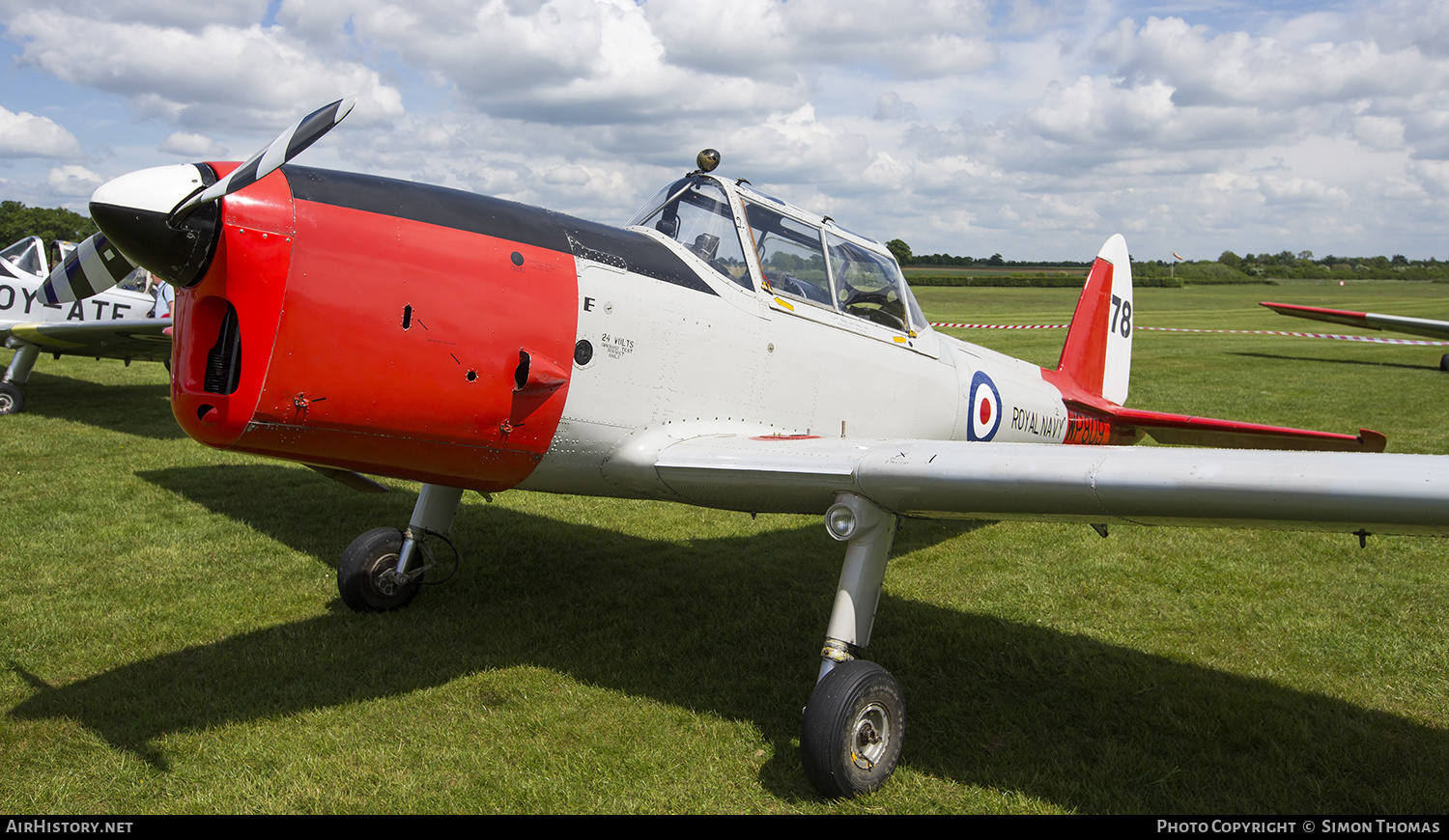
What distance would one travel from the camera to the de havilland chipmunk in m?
2.80

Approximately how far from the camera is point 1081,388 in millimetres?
7656

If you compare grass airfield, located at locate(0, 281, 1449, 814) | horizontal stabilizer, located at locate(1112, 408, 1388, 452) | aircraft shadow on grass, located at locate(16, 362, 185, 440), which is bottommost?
aircraft shadow on grass, located at locate(16, 362, 185, 440)

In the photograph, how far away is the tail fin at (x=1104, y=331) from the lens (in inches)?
308

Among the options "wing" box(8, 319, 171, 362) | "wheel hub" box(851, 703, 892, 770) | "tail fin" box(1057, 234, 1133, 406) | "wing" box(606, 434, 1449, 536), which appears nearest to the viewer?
"wing" box(606, 434, 1449, 536)

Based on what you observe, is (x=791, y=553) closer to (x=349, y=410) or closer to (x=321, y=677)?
(x=321, y=677)

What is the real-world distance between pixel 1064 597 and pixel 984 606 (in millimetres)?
547

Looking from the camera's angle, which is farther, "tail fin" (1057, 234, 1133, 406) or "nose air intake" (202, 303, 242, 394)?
→ "tail fin" (1057, 234, 1133, 406)

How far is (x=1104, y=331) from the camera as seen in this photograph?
8070mm

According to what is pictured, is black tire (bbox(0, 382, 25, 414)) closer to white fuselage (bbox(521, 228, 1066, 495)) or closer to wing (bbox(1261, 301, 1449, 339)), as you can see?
white fuselage (bbox(521, 228, 1066, 495))

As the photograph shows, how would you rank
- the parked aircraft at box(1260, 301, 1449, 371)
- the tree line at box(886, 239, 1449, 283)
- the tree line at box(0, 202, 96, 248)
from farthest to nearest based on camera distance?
the tree line at box(886, 239, 1449, 283), the tree line at box(0, 202, 96, 248), the parked aircraft at box(1260, 301, 1449, 371)

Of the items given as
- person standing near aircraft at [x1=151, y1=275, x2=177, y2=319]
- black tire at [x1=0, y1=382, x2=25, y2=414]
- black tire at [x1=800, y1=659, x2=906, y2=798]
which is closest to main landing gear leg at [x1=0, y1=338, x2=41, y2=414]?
black tire at [x1=0, y1=382, x2=25, y2=414]

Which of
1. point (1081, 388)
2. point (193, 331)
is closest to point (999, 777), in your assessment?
point (193, 331)

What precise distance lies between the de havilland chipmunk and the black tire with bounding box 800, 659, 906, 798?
0.4 inches

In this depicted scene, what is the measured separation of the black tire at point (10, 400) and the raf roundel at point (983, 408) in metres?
12.1
